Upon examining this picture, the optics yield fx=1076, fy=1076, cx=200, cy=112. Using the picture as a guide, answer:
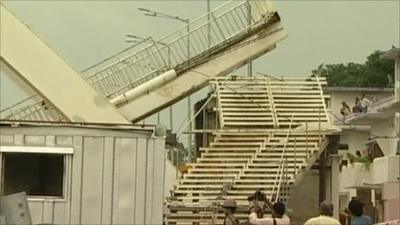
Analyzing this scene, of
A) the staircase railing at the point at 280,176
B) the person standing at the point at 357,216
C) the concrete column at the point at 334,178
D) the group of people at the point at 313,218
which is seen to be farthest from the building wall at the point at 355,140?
the person standing at the point at 357,216

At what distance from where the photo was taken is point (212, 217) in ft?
85.6

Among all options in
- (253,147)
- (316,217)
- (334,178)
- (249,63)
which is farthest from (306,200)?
(316,217)

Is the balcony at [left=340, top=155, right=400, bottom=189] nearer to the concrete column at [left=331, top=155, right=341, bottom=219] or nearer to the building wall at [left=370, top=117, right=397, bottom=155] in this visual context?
the building wall at [left=370, top=117, right=397, bottom=155]

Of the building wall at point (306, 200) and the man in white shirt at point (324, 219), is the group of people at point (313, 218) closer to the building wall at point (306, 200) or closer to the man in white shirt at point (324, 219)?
the man in white shirt at point (324, 219)

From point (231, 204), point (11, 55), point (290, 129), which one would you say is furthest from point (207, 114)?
point (231, 204)

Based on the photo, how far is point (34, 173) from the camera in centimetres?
1650

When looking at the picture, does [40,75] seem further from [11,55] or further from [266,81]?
[266,81]

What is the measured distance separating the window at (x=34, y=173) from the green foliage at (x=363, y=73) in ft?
241

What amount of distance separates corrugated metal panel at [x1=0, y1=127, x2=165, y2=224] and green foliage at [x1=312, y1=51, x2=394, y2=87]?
73.5 metres

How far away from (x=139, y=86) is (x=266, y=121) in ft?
13.6

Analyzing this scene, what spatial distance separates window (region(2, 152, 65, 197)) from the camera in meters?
16.0

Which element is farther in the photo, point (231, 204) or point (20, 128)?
point (231, 204)

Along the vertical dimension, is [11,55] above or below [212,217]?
above

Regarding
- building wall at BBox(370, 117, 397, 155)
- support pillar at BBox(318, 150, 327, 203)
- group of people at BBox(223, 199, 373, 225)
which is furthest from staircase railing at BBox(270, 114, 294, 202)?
building wall at BBox(370, 117, 397, 155)
